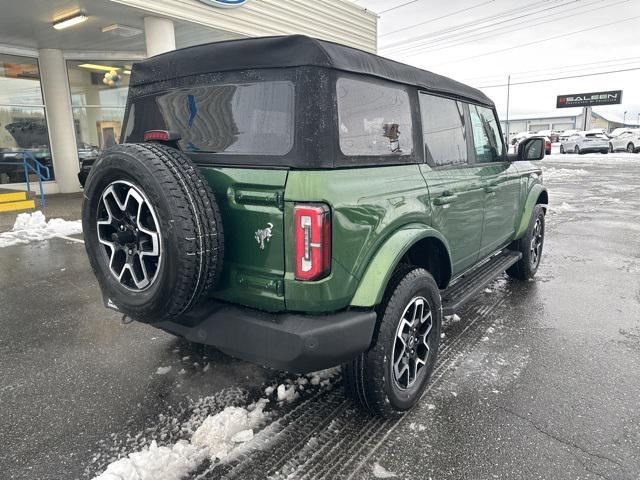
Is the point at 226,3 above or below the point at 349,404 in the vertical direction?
above

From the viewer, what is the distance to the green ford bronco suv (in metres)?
2.16

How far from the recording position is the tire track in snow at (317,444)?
2223mm

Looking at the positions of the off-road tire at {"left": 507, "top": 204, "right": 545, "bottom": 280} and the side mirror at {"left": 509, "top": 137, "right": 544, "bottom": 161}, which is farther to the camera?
the off-road tire at {"left": 507, "top": 204, "right": 545, "bottom": 280}

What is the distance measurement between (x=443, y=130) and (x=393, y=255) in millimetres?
1357

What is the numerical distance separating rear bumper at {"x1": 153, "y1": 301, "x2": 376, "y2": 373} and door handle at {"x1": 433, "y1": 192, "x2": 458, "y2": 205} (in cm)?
97

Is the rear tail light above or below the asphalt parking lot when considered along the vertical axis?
above

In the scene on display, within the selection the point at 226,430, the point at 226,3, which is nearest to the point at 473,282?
the point at 226,430

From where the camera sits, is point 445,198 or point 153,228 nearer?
point 153,228

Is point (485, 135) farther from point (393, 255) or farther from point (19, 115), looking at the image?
point (19, 115)

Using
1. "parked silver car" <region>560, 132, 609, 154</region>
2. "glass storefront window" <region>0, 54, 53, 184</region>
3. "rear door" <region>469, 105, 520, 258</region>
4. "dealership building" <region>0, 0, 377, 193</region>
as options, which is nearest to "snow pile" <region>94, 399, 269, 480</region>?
"rear door" <region>469, 105, 520, 258</region>

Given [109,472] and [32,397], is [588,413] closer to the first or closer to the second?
[109,472]

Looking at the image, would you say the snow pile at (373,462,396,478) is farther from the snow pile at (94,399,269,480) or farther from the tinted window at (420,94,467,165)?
the tinted window at (420,94,467,165)

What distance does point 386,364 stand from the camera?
97.0 inches

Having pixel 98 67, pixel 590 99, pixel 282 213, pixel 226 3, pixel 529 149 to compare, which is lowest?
pixel 282 213
